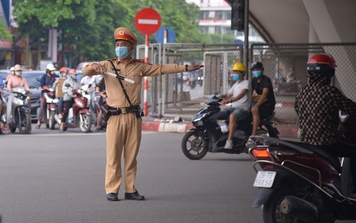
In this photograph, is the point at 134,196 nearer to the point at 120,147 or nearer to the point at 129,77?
the point at 120,147

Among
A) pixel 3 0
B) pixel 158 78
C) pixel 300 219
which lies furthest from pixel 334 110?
pixel 3 0

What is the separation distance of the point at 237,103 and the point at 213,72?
6066 mm

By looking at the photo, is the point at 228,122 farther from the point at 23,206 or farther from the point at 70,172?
the point at 23,206

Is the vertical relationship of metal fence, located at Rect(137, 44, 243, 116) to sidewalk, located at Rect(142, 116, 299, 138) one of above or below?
above

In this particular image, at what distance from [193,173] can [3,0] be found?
41.1m

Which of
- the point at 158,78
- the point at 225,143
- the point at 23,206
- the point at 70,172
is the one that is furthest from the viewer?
the point at 158,78

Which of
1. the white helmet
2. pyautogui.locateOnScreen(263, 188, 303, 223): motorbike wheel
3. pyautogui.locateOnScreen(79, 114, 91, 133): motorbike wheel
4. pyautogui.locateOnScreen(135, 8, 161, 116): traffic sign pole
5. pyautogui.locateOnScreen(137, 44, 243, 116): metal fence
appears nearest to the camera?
pyautogui.locateOnScreen(263, 188, 303, 223): motorbike wheel

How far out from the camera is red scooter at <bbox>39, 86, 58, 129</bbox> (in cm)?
1897

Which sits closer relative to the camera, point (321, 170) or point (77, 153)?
point (321, 170)

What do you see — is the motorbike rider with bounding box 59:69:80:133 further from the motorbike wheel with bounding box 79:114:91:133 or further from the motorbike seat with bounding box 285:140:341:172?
the motorbike seat with bounding box 285:140:341:172

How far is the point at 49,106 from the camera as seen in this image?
1902cm

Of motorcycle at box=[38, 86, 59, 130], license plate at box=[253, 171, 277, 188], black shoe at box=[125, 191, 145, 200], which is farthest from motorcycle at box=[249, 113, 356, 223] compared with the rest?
motorcycle at box=[38, 86, 59, 130]

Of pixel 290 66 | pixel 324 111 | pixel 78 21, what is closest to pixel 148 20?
pixel 290 66

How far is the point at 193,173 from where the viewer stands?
11047mm
